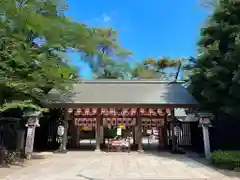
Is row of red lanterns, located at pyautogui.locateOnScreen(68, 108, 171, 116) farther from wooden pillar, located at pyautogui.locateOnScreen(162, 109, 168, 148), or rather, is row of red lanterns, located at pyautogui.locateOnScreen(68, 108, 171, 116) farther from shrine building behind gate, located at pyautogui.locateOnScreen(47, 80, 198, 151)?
wooden pillar, located at pyautogui.locateOnScreen(162, 109, 168, 148)

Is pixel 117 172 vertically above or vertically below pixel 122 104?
below

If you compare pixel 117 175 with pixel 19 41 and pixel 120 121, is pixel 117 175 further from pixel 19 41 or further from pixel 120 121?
pixel 120 121

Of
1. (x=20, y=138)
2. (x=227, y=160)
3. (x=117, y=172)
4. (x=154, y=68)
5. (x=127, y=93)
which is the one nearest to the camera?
(x=117, y=172)

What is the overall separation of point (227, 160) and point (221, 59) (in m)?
4.53

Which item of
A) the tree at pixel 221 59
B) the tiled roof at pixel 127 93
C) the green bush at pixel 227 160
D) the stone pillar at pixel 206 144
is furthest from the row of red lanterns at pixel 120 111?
the green bush at pixel 227 160

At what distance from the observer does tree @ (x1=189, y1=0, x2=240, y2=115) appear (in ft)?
33.9

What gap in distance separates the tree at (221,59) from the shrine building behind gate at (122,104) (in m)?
2.81

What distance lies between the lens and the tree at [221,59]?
10.3 metres

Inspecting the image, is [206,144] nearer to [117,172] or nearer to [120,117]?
[120,117]

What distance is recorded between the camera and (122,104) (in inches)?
550

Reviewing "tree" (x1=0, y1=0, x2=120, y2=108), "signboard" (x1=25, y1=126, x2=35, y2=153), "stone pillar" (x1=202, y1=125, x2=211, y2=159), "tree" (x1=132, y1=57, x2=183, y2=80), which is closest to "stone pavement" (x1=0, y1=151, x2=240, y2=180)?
"signboard" (x1=25, y1=126, x2=35, y2=153)

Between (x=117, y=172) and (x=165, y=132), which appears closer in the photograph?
(x=117, y=172)

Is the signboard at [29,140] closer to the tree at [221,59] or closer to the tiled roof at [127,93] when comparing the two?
the tiled roof at [127,93]

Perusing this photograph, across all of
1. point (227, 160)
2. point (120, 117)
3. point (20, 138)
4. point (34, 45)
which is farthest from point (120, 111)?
point (227, 160)
